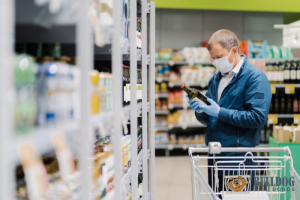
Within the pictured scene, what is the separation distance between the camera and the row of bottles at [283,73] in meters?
5.79

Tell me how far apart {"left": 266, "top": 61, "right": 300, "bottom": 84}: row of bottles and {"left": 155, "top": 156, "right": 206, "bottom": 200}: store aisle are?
2287mm

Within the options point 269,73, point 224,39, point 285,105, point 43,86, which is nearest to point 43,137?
point 43,86

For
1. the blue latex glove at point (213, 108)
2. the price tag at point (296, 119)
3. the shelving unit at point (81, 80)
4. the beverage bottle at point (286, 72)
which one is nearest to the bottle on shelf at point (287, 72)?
the beverage bottle at point (286, 72)

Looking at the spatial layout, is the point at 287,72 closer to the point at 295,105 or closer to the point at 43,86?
the point at 295,105

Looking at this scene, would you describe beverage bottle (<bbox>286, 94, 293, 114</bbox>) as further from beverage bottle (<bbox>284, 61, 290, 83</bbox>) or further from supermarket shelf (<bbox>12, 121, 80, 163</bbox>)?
supermarket shelf (<bbox>12, 121, 80, 163</bbox>)

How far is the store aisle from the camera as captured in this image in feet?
13.6

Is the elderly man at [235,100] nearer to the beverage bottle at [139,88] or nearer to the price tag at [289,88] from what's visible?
the beverage bottle at [139,88]

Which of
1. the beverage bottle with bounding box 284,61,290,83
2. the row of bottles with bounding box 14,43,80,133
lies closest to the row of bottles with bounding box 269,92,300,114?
the beverage bottle with bounding box 284,61,290,83

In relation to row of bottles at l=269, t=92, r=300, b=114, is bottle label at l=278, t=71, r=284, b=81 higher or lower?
higher

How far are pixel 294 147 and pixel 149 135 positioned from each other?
82.4 inches

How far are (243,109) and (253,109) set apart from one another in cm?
12

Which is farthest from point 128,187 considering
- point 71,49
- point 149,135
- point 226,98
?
point 71,49

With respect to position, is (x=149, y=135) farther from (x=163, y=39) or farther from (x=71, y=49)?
(x=163, y=39)

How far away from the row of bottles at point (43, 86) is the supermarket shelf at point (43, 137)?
0.10 feet
